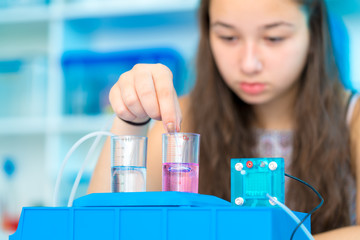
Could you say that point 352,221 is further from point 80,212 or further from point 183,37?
point 183,37

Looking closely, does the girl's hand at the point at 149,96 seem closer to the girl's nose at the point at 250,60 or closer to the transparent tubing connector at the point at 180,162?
Answer: the transparent tubing connector at the point at 180,162

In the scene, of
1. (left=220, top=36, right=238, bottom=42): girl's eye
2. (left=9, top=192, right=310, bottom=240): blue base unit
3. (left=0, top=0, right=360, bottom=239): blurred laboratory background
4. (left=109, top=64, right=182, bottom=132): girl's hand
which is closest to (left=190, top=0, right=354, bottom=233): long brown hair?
(left=220, top=36, right=238, bottom=42): girl's eye

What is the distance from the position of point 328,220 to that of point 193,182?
0.58 meters

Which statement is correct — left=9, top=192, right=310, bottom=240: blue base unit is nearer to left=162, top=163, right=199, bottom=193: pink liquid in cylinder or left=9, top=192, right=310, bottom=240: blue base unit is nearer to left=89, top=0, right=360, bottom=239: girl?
left=162, top=163, right=199, bottom=193: pink liquid in cylinder

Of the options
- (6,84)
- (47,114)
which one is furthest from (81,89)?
(6,84)

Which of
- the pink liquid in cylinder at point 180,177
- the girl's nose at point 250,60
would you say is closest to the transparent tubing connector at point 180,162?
the pink liquid in cylinder at point 180,177

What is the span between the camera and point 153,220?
494 mm

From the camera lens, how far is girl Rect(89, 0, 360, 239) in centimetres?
108

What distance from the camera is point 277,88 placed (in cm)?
113

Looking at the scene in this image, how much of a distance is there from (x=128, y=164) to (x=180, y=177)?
0.23 feet

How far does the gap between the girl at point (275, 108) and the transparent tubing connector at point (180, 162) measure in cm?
35

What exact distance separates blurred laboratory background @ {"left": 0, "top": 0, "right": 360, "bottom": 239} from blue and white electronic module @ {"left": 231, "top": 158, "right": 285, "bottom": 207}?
4.69ft

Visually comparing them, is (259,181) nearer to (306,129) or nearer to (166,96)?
(166,96)

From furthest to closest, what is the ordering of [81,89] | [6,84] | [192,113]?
[6,84] → [81,89] → [192,113]
